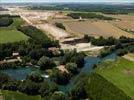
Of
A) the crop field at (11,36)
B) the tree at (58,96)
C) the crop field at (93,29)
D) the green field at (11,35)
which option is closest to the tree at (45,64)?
the tree at (58,96)

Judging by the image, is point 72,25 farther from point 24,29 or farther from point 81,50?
point 81,50

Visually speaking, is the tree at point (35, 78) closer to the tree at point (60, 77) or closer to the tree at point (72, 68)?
the tree at point (60, 77)

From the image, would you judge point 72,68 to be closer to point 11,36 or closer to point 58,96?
point 58,96

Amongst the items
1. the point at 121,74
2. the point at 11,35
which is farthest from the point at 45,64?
the point at 11,35

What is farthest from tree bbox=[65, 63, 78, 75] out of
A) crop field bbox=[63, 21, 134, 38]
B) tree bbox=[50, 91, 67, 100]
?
crop field bbox=[63, 21, 134, 38]

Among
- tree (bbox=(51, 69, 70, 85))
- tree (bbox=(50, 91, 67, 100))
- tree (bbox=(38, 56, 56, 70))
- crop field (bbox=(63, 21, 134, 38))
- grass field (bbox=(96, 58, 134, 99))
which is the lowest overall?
crop field (bbox=(63, 21, 134, 38))

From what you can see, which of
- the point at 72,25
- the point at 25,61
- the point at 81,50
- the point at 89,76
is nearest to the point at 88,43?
the point at 81,50

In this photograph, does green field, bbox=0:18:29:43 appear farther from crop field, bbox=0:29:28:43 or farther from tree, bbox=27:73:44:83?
tree, bbox=27:73:44:83
